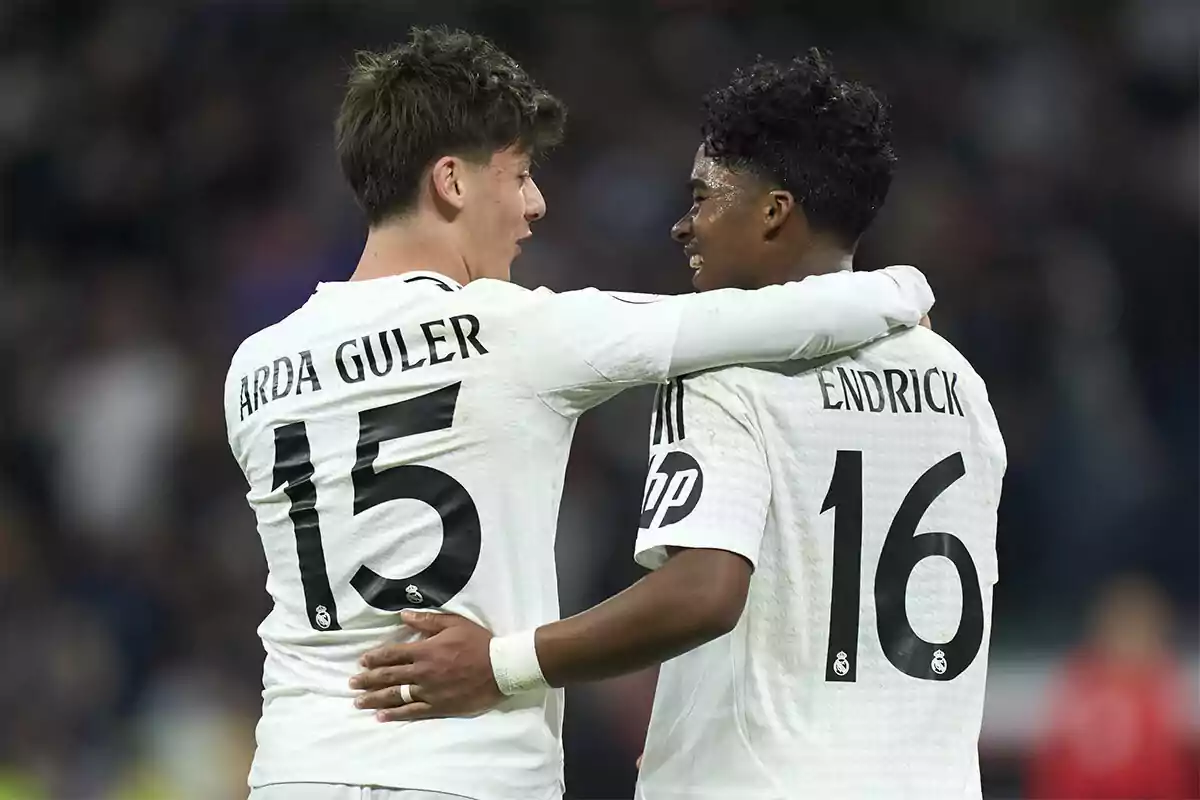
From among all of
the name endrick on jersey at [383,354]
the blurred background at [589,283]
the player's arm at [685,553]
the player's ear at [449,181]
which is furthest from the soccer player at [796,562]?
the blurred background at [589,283]

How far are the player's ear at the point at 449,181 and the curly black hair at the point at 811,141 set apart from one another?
0.48m

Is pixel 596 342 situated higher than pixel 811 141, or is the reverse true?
pixel 811 141

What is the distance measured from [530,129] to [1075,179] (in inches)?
234

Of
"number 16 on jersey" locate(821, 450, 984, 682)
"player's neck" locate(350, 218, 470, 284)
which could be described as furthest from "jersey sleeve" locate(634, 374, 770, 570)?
"player's neck" locate(350, 218, 470, 284)

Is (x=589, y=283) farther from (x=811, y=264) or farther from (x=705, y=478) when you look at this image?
(x=705, y=478)

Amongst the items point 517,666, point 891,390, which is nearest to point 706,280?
point 891,390

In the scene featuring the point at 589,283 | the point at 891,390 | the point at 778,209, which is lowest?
the point at 891,390

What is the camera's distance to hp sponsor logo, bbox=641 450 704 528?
103 inches

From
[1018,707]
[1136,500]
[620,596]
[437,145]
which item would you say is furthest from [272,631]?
[1136,500]

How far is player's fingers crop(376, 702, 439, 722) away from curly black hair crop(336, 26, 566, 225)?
904 mm

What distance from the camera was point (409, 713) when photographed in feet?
8.93

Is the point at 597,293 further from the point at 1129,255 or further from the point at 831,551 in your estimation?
the point at 1129,255

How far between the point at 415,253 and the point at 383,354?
10.2 inches

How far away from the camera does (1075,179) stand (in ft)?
27.9
